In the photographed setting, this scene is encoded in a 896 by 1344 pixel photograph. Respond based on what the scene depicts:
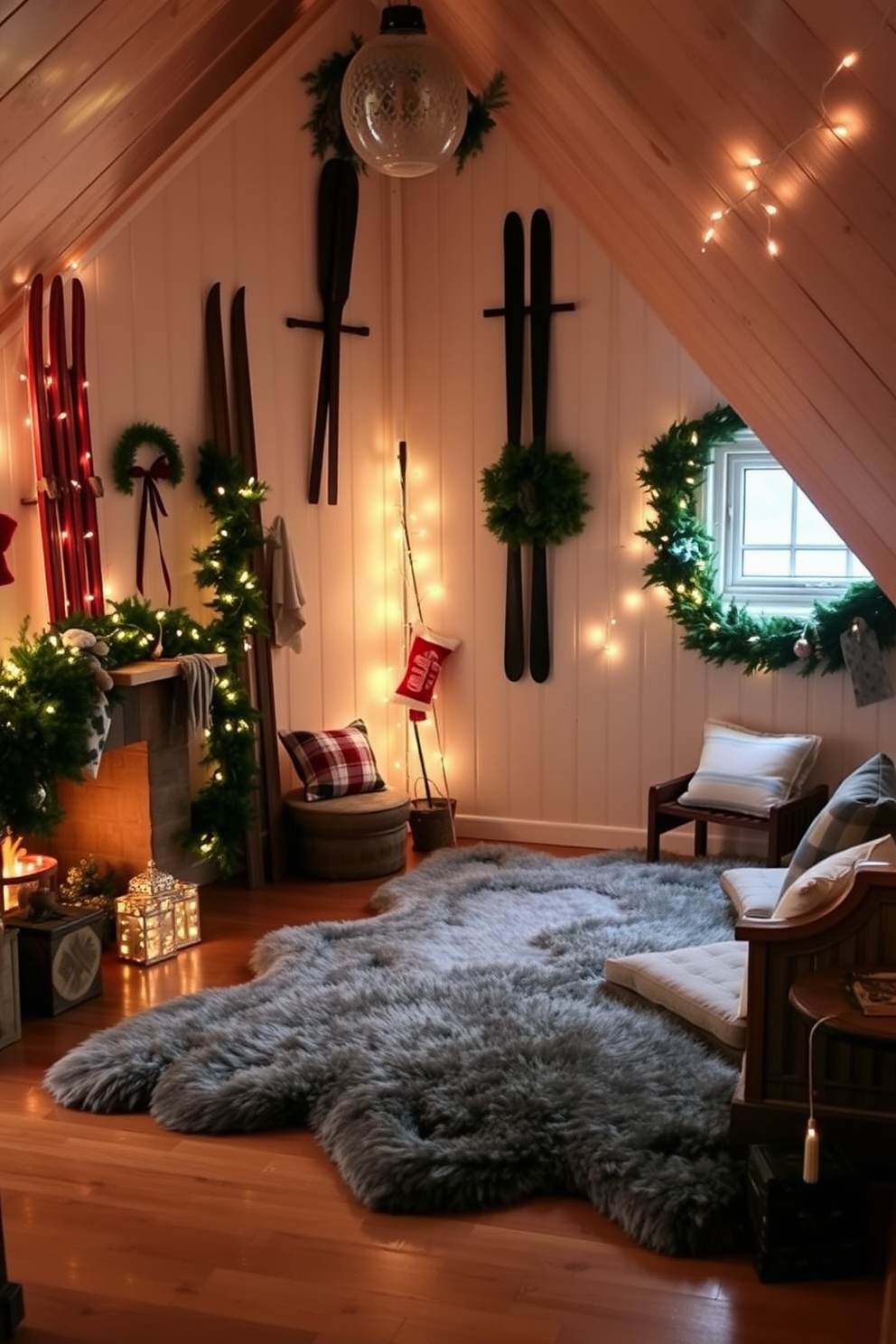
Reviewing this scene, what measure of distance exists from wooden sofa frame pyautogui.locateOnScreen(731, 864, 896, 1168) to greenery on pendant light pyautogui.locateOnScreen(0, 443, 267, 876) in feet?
7.73

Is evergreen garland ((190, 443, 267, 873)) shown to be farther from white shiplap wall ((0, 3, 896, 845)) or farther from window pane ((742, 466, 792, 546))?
window pane ((742, 466, 792, 546))

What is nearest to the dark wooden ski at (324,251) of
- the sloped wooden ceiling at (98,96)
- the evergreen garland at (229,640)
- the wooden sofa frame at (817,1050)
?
the evergreen garland at (229,640)

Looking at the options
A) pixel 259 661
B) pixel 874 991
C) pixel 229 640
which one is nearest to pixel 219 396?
pixel 229 640

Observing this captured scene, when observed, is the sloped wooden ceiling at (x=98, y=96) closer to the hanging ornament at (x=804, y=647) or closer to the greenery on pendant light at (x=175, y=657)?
the greenery on pendant light at (x=175, y=657)

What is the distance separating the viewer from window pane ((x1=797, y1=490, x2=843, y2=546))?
5.93 meters

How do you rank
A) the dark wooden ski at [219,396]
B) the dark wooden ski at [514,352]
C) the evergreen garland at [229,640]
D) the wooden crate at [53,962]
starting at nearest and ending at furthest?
the wooden crate at [53,962], the evergreen garland at [229,640], the dark wooden ski at [219,396], the dark wooden ski at [514,352]

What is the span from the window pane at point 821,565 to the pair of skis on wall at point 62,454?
3027 mm

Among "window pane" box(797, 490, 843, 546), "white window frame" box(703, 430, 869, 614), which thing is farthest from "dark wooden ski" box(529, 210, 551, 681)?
"window pane" box(797, 490, 843, 546)

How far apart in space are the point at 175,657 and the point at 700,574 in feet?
7.61

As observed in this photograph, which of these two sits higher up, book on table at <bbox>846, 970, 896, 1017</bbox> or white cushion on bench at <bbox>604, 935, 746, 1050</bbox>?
book on table at <bbox>846, 970, 896, 1017</bbox>

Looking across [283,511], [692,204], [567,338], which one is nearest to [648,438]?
[567,338]

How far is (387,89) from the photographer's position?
337 centimetres

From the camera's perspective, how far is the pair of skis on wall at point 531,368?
20.1 ft

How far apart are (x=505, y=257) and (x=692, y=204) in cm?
345
